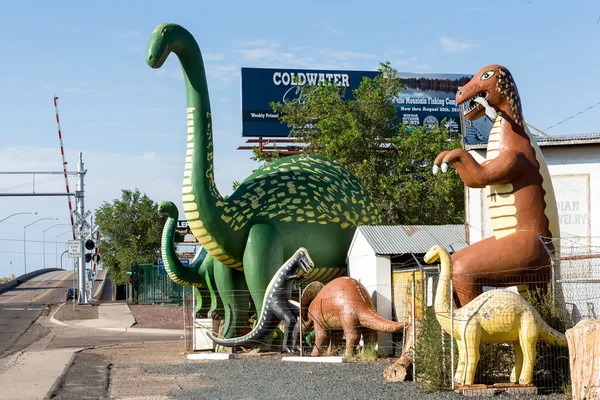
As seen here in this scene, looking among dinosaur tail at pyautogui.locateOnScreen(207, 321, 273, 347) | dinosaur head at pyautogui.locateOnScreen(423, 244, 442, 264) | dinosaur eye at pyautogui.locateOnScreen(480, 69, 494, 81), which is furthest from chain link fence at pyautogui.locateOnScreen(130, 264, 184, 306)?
dinosaur head at pyautogui.locateOnScreen(423, 244, 442, 264)

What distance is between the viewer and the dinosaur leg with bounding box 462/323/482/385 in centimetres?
1040

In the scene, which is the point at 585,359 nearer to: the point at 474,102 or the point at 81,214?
the point at 474,102

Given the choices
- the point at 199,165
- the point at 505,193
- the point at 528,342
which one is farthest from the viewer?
the point at 199,165

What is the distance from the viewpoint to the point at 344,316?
15.4 meters

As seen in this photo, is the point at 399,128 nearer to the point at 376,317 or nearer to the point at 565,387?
the point at 376,317

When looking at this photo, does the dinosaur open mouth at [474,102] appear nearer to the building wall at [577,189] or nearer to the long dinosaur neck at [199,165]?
the building wall at [577,189]

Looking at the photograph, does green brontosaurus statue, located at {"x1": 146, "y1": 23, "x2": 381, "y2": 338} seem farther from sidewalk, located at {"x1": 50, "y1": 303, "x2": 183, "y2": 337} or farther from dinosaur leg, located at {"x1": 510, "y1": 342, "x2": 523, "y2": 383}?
sidewalk, located at {"x1": 50, "y1": 303, "x2": 183, "y2": 337}

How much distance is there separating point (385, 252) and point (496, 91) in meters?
4.46

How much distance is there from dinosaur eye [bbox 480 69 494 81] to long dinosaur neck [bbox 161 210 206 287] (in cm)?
852

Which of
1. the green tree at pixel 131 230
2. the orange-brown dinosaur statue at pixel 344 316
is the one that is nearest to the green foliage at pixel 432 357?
the orange-brown dinosaur statue at pixel 344 316

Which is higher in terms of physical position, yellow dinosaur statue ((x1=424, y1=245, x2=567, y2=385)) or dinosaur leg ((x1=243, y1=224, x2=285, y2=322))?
dinosaur leg ((x1=243, y1=224, x2=285, y2=322))

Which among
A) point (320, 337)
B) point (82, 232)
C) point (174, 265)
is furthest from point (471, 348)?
point (82, 232)

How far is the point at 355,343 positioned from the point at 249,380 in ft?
10.3

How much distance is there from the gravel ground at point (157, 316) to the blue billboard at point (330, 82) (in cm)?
1024
